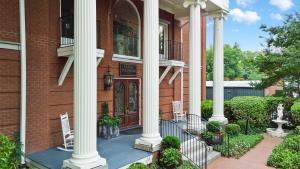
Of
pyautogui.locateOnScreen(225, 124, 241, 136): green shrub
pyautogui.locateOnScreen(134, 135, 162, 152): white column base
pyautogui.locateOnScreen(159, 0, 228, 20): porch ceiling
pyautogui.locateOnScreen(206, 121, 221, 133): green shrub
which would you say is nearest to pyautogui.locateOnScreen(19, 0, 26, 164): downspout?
pyautogui.locateOnScreen(134, 135, 162, 152): white column base

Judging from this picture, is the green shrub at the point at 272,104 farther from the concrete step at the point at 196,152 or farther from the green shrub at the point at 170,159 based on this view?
the green shrub at the point at 170,159

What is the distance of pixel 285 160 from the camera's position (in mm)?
8414

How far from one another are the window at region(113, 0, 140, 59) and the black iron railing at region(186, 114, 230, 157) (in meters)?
3.92

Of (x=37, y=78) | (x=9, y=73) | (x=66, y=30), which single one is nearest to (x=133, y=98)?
(x=66, y=30)

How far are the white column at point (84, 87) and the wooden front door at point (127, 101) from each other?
15.1ft

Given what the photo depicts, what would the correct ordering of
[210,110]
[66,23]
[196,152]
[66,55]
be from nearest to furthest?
[66,55], [66,23], [196,152], [210,110]

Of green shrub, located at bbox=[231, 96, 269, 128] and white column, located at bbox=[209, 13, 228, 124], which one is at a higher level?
white column, located at bbox=[209, 13, 228, 124]

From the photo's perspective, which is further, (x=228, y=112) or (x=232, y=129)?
(x=228, y=112)

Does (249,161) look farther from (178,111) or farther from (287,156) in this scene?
(178,111)

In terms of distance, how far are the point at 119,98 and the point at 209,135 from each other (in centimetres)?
407

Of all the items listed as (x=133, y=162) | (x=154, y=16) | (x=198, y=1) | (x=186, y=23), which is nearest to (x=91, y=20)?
(x=154, y=16)

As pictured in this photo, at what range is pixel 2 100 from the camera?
6.52 m

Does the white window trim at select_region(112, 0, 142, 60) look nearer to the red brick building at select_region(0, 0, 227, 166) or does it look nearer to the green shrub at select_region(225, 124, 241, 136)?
the red brick building at select_region(0, 0, 227, 166)

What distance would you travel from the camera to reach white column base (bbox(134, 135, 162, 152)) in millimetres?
7402
